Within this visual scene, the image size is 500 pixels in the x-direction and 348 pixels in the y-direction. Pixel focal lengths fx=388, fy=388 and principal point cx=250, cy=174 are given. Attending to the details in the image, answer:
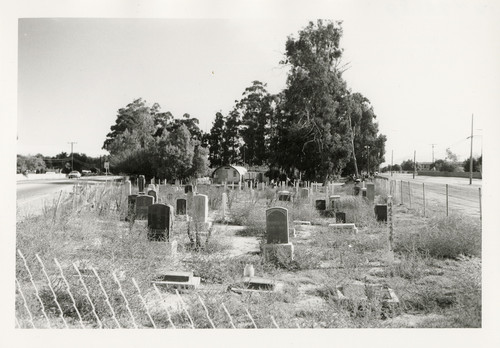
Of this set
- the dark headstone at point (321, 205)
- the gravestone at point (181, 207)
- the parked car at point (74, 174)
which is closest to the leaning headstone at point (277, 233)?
the gravestone at point (181, 207)

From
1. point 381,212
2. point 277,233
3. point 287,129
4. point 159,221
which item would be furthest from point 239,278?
point 287,129

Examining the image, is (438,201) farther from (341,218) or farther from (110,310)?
(110,310)

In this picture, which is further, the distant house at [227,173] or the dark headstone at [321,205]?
the distant house at [227,173]

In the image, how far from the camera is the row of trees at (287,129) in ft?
74.4

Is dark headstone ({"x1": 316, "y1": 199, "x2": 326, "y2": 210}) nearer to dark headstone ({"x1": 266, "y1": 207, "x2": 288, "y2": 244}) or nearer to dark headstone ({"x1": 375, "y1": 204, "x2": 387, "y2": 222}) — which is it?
dark headstone ({"x1": 375, "y1": 204, "x2": 387, "y2": 222})

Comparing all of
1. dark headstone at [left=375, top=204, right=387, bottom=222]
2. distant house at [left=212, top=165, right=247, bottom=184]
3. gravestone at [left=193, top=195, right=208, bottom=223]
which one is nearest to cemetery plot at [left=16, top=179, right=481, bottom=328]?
gravestone at [left=193, top=195, right=208, bottom=223]

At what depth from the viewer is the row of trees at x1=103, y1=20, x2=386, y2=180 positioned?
22.7 meters

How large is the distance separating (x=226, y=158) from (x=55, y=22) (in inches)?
1135

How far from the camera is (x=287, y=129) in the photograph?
82.7 feet

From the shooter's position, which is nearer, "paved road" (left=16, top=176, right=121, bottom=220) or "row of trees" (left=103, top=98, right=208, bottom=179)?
"paved road" (left=16, top=176, right=121, bottom=220)

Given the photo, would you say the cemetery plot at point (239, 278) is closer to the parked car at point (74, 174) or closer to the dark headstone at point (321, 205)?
the dark headstone at point (321, 205)

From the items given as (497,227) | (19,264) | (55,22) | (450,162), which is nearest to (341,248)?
(497,227)

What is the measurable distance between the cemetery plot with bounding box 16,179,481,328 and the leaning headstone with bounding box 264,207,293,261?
20 millimetres
